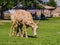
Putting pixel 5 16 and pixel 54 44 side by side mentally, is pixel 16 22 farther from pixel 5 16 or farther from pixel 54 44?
pixel 5 16

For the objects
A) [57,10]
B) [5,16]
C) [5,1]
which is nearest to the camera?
[5,1]

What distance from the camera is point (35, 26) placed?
664 inches

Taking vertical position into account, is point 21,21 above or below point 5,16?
above

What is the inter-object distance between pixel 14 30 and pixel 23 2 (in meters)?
37.8

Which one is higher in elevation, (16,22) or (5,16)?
(16,22)

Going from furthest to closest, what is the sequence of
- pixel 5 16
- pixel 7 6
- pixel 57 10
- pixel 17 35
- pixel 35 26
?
pixel 57 10
pixel 5 16
pixel 7 6
pixel 17 35
pixel 35 26

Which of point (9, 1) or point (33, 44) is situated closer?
point (33, 44)

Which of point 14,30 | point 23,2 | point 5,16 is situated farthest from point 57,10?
point 14,30

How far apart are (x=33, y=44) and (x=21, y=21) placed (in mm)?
4031

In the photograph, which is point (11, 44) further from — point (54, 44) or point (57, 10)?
point (57, 10)

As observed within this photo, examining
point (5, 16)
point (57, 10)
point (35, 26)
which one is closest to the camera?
point (35, 26)

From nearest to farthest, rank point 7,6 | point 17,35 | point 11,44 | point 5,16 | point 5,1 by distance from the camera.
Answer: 1. point 11,44
2. point 17,35
3. point 5,1
4. point 7,6
5. point 5,16

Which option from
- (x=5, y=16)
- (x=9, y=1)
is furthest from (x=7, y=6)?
(x=5, y=16)

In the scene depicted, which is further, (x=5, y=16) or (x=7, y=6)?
(x=5, y=16)
